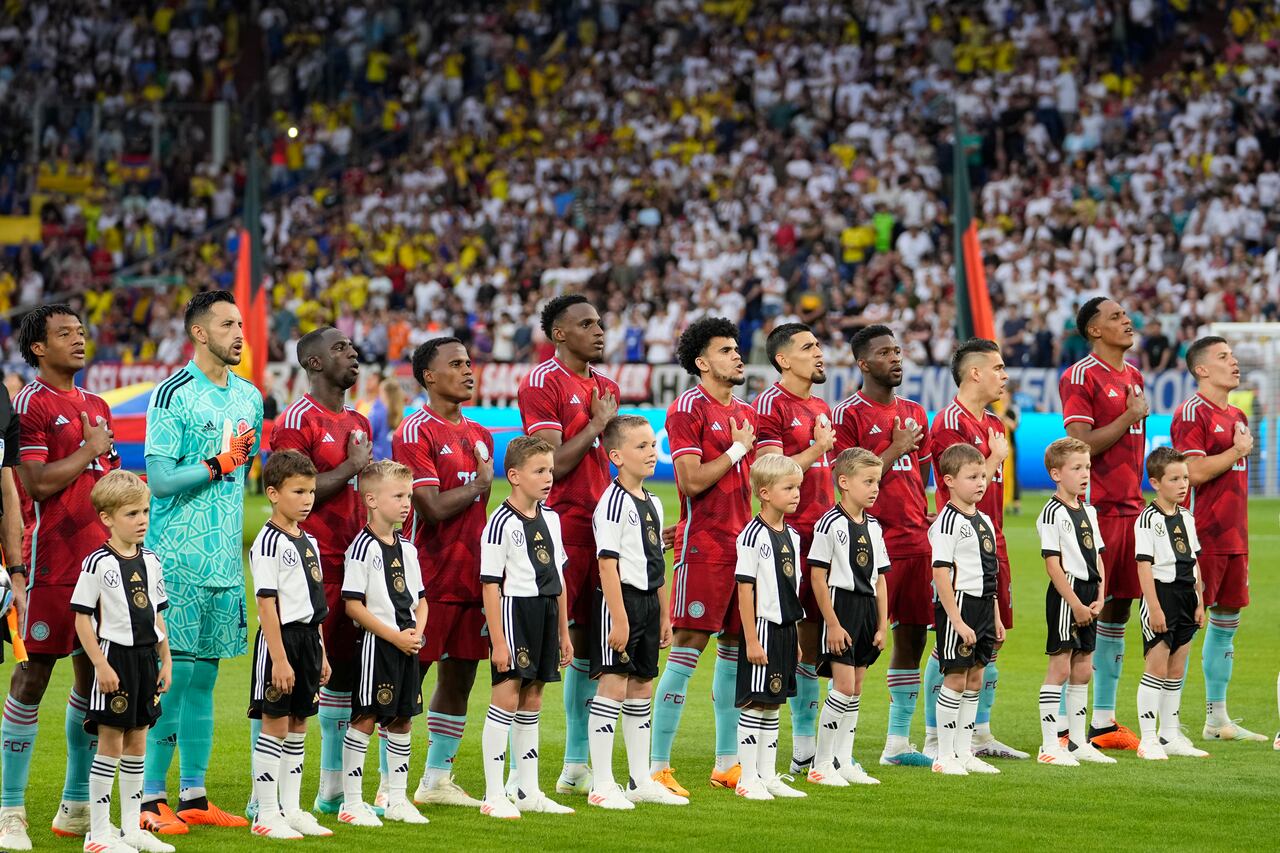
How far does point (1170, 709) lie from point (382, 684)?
14.5 feet

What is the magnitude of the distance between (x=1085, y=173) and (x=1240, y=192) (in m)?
2.70

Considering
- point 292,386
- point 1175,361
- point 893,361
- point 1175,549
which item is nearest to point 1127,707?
point 1175,549

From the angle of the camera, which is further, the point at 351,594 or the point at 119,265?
the point at 119,265

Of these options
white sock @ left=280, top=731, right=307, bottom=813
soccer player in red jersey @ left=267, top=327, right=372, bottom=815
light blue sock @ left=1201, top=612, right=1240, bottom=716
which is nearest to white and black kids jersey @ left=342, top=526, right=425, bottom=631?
soccer player in red jersey @ left=267, top=327, right=372, bottom=815

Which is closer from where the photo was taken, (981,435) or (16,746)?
(16,746)

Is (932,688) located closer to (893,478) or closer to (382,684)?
(893,478)

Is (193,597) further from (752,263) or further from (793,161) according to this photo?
(793,161)

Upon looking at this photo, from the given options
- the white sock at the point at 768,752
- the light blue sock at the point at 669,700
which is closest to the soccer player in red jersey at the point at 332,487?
the light blue sock at the point at 669,700

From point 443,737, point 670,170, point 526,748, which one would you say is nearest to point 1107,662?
point 526,748

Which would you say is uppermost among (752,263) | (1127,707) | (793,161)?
(793,161)

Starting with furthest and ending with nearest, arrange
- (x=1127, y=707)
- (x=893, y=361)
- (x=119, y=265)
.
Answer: (x=119, y=265) < (x=1127, y=707) < (x=893, y=361)

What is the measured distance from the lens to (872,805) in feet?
27.1

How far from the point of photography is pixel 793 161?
32.3 meters

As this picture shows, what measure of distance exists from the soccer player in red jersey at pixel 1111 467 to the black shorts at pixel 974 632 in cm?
109
